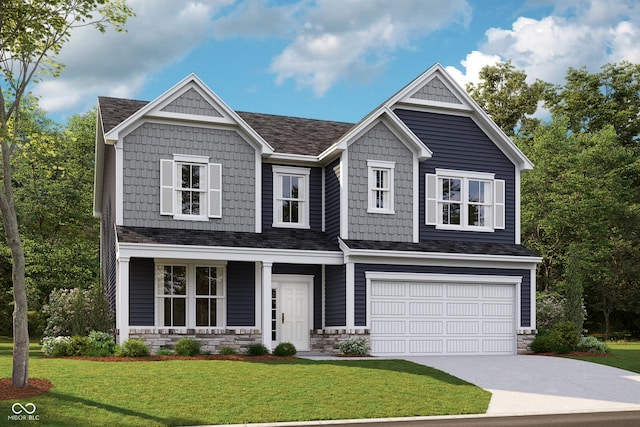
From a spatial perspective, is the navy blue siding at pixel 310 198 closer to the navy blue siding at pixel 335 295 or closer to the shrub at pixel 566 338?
the navy blue siding at pixel 335 295

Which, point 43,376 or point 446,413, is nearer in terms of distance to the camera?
point 446,413

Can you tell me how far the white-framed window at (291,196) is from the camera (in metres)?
27.1

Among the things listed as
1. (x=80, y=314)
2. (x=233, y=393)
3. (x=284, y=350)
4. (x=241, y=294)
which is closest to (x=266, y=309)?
(x=284, y=350)

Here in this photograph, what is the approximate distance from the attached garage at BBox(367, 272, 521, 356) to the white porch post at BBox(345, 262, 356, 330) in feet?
1.90

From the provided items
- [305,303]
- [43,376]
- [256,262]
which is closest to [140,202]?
[256,262]

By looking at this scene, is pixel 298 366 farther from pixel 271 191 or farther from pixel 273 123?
pixel 273 123

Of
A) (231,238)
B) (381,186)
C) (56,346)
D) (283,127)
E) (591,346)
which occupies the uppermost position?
(283,127)

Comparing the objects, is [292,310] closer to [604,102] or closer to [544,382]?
[544,382]

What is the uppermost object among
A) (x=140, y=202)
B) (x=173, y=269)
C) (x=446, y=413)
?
(x=140, y=202)

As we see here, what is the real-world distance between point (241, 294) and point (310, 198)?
4205 mm

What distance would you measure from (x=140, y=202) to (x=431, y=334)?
10.0 meters

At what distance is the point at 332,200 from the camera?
26953 mm

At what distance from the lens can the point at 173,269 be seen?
24812mm

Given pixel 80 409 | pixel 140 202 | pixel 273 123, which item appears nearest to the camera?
pixel 80 409
